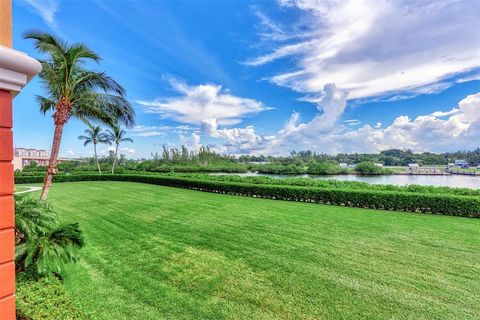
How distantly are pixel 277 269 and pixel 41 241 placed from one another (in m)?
3.39

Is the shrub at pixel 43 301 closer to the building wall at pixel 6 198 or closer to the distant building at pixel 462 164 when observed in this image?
the building wall at pixel 6 198

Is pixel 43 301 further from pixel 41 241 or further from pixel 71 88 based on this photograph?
pixel 71 88

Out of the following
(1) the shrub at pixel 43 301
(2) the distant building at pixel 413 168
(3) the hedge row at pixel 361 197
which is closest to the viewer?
(1) the shrub at pixel 43 301

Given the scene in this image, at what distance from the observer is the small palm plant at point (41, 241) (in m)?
2.76

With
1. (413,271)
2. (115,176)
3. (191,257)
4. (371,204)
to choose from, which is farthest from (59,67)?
(115,176)

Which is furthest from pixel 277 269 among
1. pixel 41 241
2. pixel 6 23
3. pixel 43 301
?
pixel 6 23

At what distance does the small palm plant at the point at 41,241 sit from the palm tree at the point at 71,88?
512cm

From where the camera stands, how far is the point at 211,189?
578 inches

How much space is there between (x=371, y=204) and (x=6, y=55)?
11.0 meters

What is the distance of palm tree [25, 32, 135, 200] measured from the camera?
7.33 metres

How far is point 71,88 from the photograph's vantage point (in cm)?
775

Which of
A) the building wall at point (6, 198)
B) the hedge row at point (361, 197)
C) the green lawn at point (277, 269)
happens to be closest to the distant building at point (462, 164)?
the hedge row at point (361, 197)

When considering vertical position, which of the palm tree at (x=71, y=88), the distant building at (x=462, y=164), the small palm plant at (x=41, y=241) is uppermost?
the palm tree at (x=71, y=88)

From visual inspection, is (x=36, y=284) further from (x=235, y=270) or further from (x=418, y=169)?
(x=418, y=169)
